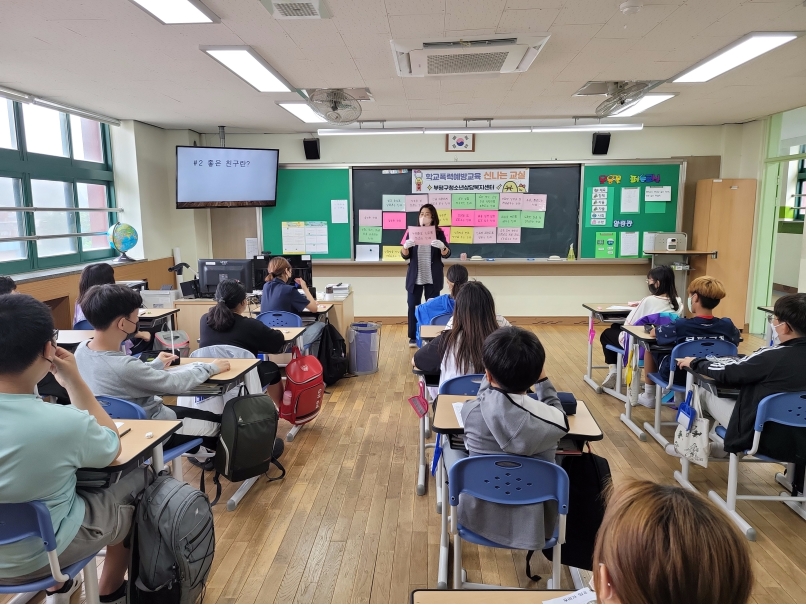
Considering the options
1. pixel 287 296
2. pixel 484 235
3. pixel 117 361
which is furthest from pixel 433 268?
pixel 117 361

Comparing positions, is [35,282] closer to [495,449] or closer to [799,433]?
[495,449]

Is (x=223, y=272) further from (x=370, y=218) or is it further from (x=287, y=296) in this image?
(x=370, y=218)

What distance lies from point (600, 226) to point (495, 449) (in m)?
6.04

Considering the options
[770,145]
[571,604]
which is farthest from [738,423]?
[770,145]

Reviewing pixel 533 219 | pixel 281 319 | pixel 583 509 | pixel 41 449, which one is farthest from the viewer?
pixel 533 219

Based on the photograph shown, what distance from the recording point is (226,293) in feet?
11.0

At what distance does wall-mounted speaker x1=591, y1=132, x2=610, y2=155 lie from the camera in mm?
6973

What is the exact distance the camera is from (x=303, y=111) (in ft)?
19.0

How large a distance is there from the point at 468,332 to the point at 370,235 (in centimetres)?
499

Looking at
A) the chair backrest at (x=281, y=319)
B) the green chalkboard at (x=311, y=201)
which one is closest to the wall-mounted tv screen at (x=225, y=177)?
the green chalkboard at (x=311, y=201)

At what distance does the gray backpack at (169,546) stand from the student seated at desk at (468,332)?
1266 millimetres

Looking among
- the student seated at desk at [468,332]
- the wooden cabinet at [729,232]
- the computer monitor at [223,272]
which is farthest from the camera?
A: the wooden cabinet at [729,232]

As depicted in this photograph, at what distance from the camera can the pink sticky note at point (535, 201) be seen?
23.7 ft

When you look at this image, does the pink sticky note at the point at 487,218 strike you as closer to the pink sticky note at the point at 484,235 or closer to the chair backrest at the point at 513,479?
the pink sticky note at the point at 484,235
